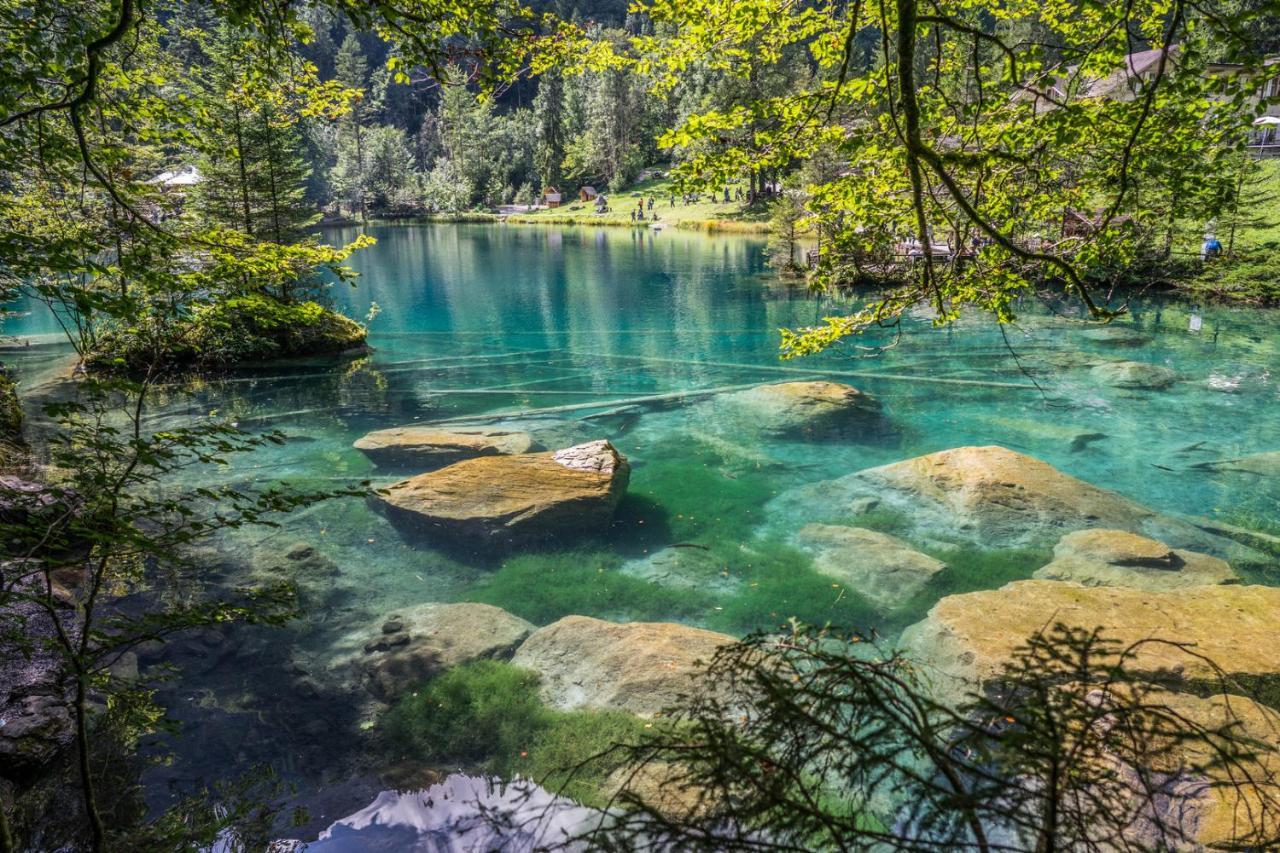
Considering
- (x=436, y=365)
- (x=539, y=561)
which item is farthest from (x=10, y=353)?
(x=539, y=561)

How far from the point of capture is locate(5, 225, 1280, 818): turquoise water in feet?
27.4

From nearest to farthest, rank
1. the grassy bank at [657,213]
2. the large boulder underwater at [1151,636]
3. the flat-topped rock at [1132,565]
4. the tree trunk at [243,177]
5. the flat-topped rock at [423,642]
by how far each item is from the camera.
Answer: the large boulder underwater at [1151,636] < the flat-topped rock at [423,642] < the flat-topped rock at [1132,565] < the tree trunk at [243,177] < the grassy bank at [657,213]

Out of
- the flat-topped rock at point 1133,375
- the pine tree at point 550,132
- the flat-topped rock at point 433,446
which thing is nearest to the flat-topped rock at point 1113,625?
the flat-topped rock at point 433,446

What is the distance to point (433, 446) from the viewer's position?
13.0 meters

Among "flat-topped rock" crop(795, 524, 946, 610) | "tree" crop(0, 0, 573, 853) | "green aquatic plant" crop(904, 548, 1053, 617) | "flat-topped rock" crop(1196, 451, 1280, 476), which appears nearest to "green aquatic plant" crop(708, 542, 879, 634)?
"flat-topped rock" crop(795, 524, 946, 610)

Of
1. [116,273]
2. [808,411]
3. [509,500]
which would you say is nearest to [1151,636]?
[509,500]

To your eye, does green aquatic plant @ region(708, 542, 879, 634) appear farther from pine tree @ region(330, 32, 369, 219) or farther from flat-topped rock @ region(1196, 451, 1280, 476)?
pine tree @ region(330, 32, 369, 219)

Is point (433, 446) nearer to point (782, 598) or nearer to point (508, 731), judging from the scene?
point (782, 598)

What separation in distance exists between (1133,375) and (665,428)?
486 inches

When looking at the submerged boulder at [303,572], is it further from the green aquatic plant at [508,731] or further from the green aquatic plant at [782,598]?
the green aquatic plant at [782,598]

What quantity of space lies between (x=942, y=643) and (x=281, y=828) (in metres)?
5.82

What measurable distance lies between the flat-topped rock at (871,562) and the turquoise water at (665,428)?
255 millimetres

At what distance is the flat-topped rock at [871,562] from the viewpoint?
8695 mm

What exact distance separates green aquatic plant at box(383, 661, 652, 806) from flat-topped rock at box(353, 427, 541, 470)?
640 centimetres
